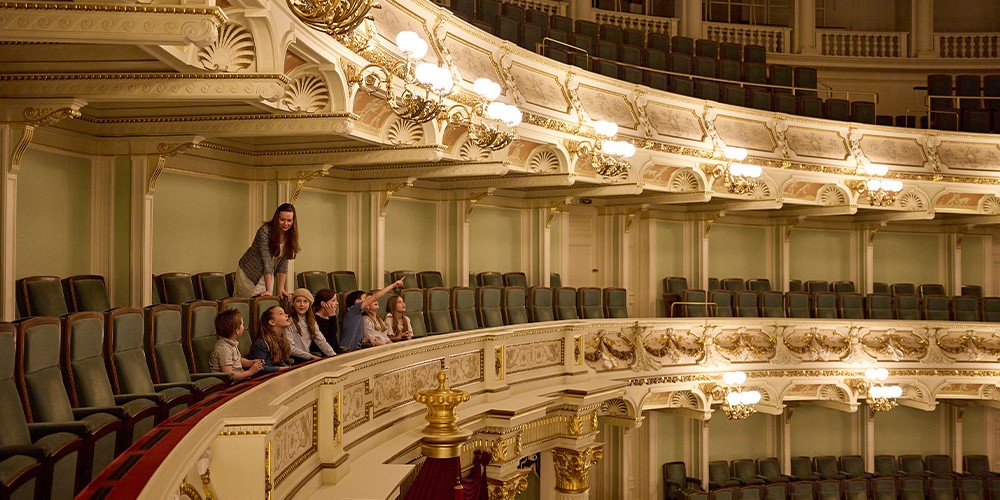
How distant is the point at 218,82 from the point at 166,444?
261cm

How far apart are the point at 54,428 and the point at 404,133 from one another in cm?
486

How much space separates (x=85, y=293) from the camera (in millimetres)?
5734

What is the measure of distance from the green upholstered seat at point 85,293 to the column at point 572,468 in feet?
16.0

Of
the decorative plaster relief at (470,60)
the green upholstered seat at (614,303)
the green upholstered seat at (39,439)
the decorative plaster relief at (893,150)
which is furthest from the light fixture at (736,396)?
the green upholstered seat at (39,439)

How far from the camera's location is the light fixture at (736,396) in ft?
41.8

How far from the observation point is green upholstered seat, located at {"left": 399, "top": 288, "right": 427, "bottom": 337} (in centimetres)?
792

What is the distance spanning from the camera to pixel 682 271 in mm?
14922

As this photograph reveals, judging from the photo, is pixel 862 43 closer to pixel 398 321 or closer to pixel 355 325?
pixel 398 321

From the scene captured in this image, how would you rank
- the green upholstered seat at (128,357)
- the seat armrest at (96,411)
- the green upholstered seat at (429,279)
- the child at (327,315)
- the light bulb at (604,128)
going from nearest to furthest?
the seat armrest at (96,411)
the green upholstered seat at (128,357)
the child at (327,315)
the light bulb at (604,128)
the green upholstered seat at (429,279)

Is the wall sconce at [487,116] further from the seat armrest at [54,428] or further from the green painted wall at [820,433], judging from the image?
the green painted wall at [820,433]

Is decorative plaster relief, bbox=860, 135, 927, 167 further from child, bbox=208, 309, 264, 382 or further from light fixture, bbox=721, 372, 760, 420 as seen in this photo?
child, bbox=208, 309, 264, 382

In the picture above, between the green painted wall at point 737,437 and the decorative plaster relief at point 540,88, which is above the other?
the decorative plaster relief at point 540,88

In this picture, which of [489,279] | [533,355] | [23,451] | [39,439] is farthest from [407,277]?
[23,451]

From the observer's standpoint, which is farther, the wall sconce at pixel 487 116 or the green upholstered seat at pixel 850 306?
the green upholstered seat at pixel 850 306
